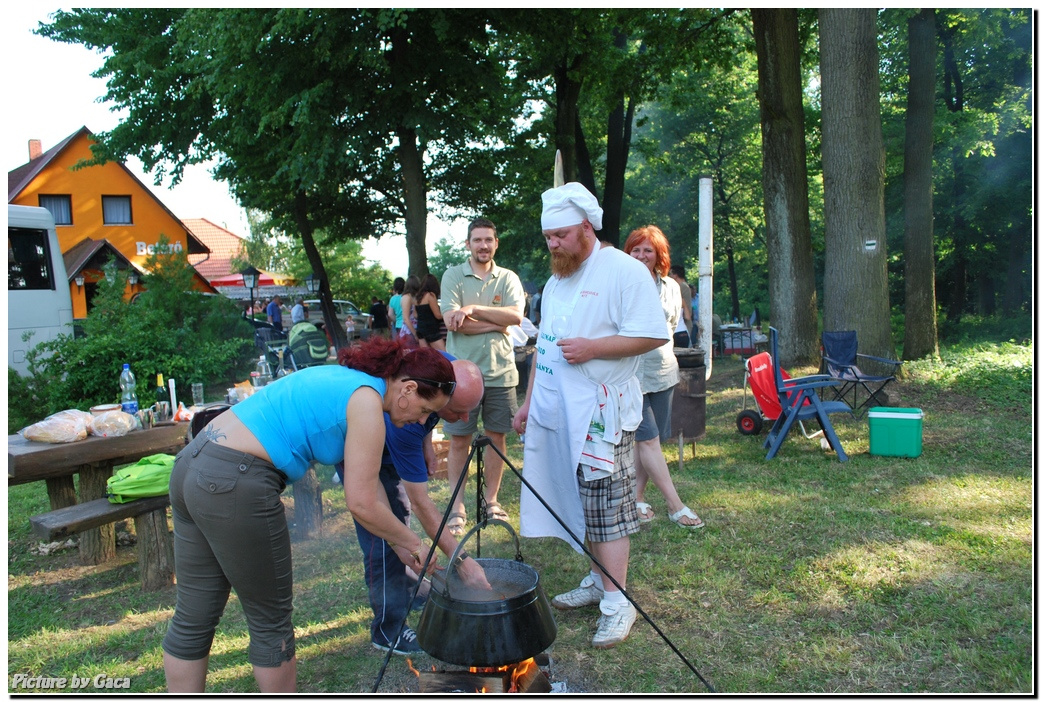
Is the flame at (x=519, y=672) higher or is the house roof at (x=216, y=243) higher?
the house roof at (x=216, y=243)

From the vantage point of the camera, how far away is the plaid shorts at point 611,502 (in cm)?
310

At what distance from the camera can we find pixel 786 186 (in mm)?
9414

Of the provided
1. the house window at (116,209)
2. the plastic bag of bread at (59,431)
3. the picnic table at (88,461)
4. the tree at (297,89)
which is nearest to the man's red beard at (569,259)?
the picnic table at (88,461)

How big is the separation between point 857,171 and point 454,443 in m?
6.34

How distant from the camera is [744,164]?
82.1 feet

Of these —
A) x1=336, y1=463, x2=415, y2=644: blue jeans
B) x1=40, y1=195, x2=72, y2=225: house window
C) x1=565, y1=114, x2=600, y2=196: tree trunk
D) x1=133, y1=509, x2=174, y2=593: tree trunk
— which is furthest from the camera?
x1=40, y1=195, x2=72, y2=225: house window

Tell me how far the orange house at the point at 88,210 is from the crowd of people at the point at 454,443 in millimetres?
21635

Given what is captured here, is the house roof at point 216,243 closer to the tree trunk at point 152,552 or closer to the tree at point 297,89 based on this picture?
the tree at point 297,89

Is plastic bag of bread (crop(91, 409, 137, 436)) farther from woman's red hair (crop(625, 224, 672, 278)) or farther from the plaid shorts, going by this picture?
woman's red hair (crop(625, 224, 672, 278))

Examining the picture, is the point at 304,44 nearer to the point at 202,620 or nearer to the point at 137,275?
the point at 137,275

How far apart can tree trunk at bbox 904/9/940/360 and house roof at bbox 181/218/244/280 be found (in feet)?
132

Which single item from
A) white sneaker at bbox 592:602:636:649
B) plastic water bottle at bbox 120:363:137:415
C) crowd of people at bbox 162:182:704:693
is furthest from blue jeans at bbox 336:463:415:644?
plastic water bottle at bbox 120:363:137:415

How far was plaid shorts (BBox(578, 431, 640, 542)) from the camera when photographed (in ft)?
10.2

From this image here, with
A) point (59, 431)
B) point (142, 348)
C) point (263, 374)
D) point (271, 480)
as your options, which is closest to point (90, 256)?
point (142, 348)
